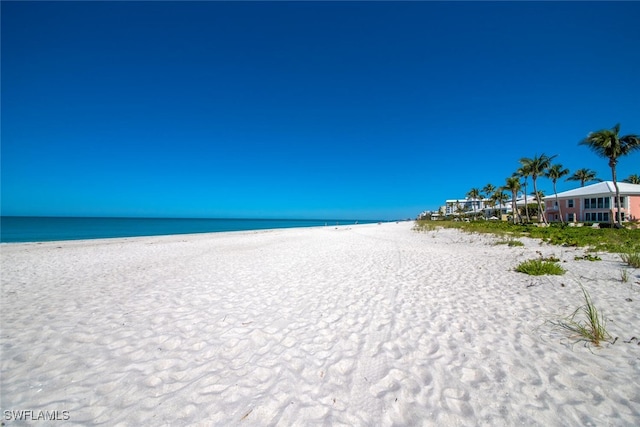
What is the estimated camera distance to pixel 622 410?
2.37 metres

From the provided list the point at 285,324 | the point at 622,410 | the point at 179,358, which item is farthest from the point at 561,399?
the point at 179,358

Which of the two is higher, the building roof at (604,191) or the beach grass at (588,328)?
the building roof at (604,191)

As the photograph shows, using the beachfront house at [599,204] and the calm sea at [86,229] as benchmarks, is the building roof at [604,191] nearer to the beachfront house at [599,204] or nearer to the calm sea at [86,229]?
the beachfront house at [599,204]

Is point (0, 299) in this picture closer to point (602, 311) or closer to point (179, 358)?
point (179, 358)

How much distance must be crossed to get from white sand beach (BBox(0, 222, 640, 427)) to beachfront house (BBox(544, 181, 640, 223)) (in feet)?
127

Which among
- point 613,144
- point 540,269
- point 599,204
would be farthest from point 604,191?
point 540,269

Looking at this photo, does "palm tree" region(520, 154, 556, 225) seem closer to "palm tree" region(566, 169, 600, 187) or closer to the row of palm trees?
the row of palm trees

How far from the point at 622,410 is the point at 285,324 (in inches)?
161

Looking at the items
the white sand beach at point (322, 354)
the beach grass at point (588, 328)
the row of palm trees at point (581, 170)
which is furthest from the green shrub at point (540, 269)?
the row of palm trees at point (581, 170)

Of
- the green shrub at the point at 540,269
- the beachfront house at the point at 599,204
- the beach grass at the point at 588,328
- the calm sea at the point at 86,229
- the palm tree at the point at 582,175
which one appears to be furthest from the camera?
the palm tree at the point at 582,175

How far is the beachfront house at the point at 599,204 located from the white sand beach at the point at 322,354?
38585 millimetres

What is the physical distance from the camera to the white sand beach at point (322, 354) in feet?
8.11

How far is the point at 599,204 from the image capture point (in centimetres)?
3319

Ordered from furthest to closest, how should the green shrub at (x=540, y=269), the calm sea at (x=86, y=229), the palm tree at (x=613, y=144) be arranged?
the calm sea at (x=86, y=229) < the palm tree at (x=613, y=144) < the green shrub at (x=540, y=269)
